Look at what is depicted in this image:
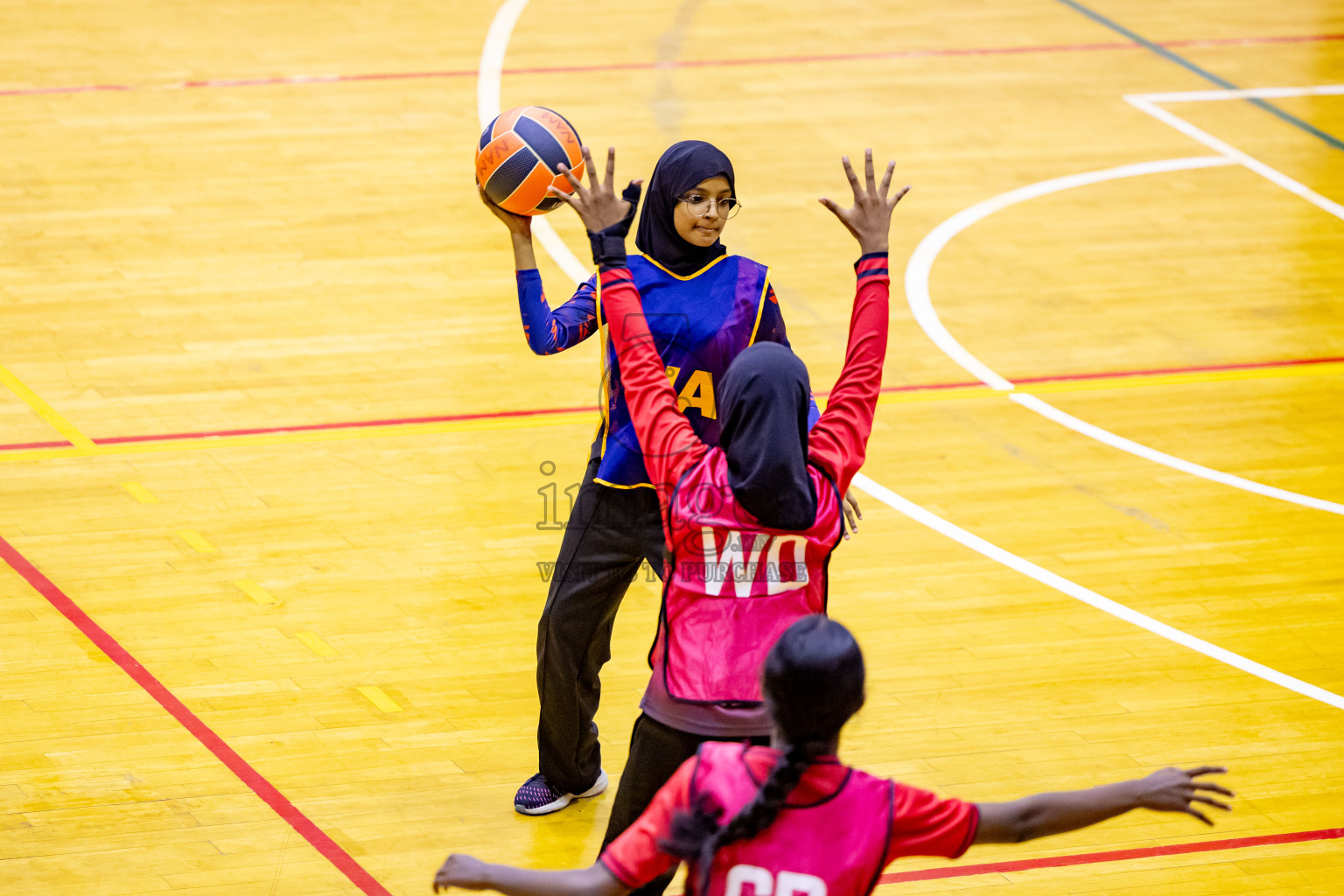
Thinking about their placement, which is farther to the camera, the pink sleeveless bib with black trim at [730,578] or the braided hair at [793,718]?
the pink sleeveless bib with black trim at [730,578]

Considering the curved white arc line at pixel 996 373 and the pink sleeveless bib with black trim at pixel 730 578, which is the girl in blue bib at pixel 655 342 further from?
the curved white arc line at pixel 996 373

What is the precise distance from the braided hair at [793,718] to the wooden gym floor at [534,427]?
7.07 ft

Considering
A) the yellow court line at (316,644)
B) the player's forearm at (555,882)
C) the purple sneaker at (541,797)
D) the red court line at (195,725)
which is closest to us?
the player's forearm at (555,882)

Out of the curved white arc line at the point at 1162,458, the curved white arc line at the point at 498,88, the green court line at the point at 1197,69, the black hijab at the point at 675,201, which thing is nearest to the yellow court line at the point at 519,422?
the curved white arc line at the point at 1162,458

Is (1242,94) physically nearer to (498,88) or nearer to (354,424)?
(498,88)

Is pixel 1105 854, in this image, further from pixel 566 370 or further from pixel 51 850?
pixel 566 370

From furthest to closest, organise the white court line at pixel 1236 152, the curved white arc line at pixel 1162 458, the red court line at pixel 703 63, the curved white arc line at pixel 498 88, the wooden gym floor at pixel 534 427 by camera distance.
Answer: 1. the red court line at pixel 703 63
2. the white court line at pixel 1236 152
3. the curved white arc line at pixel 498 88
4. the curved white arc line at pixel 1162 458
5. the wooden gym floor at pixel 534 427

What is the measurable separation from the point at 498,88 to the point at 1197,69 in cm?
529

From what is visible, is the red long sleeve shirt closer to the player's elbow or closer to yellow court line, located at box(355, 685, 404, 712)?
the player's elbow

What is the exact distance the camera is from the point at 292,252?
8.06m

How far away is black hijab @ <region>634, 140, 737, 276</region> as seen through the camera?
146 inches

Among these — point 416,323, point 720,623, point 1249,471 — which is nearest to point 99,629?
point 416,323

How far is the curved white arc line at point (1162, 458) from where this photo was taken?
629 cm

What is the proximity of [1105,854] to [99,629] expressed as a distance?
353cm
